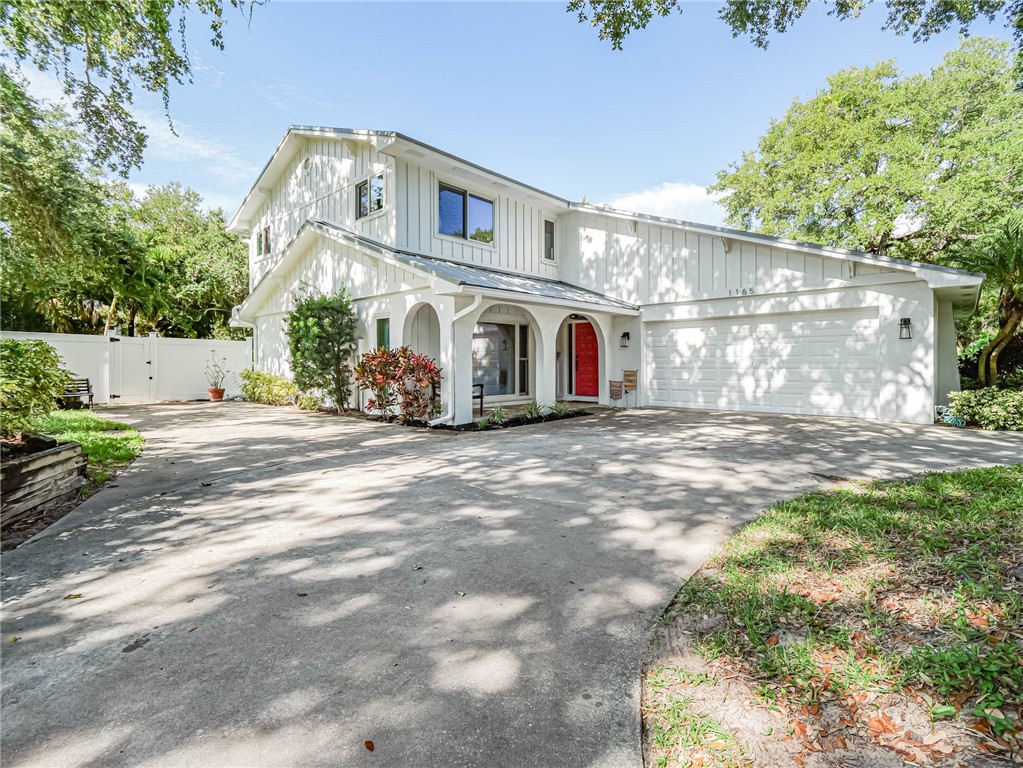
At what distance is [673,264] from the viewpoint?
12070mm

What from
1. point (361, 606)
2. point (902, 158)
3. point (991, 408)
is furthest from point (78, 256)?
point (902, 158)

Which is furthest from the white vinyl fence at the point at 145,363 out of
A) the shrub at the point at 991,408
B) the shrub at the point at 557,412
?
the shrub at the point at 991,408

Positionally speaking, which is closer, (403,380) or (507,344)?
(403,380)

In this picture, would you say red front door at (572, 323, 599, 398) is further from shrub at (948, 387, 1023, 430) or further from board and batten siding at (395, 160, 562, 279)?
shrub at (948, 387, 1023, 430)

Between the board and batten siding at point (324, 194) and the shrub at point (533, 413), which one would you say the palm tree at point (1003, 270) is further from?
the board and batten siding at point (324, 194)

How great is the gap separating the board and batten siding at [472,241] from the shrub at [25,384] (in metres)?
7.05

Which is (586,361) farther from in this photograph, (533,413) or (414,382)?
(414,382)

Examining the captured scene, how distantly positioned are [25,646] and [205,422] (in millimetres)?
8876

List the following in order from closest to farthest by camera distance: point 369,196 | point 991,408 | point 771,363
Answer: point 991,408, point 771,363, point 369,196

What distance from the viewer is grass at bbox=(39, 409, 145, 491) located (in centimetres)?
564

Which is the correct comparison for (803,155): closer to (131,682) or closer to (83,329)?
(131,682)

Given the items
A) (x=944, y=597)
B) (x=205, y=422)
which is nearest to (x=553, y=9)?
(x=944, y=597)

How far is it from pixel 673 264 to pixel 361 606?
11.3m

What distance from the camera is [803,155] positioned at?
18422 millimetres
